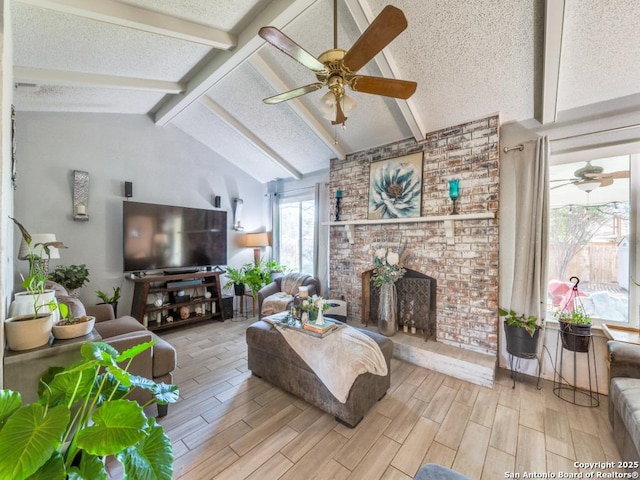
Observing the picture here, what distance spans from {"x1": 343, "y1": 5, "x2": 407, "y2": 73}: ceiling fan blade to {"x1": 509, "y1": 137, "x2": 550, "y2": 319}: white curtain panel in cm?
210

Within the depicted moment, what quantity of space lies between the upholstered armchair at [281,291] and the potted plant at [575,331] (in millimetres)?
3030

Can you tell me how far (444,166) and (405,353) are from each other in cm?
225

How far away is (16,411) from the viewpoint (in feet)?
2.79

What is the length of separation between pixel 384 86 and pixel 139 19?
1947 millimetres

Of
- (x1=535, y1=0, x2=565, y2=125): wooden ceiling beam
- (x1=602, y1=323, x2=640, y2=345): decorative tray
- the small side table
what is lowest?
(x1=602, y1=323, x2=640, y2=345): decorative tray

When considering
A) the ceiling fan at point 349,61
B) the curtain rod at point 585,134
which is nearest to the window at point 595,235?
the curtain rod at point 585,134

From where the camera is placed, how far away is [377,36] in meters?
1.44

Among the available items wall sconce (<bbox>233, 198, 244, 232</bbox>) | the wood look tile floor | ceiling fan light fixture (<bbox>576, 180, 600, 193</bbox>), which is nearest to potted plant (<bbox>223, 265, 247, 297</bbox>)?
wall sconce (<bbox>233, 198, 244, 232</bbox>)

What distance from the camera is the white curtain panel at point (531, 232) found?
2.54 m

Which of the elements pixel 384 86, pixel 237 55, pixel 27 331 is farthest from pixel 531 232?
pixel 27 331

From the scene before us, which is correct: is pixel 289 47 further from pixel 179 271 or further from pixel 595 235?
pixel 179 271

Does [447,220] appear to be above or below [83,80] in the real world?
below

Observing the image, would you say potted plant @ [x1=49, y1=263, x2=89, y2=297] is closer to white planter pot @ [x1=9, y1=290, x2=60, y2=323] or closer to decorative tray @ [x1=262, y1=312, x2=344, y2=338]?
white planter pot @ [x1=9, y1=290, x2=60, y2=323]

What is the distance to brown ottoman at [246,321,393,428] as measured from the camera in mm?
1996
